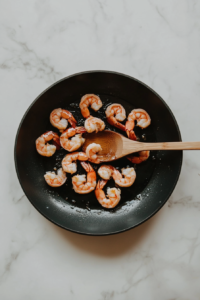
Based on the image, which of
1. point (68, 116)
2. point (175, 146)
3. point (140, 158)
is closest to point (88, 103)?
point (68, 116)

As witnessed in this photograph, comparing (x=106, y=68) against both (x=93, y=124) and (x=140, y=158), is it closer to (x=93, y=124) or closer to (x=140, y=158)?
(x=93, y=124)

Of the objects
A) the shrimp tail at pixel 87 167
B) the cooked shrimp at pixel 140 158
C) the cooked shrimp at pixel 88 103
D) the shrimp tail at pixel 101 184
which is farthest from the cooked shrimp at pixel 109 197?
the cooked shrimp at pixel 88 103

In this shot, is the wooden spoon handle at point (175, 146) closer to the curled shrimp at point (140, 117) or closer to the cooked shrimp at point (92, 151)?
the curled shrimp at point (140, 117)

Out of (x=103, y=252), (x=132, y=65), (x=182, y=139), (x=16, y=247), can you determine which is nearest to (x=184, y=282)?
(x=103, y=252)

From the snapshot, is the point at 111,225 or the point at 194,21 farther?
the point at 194,21

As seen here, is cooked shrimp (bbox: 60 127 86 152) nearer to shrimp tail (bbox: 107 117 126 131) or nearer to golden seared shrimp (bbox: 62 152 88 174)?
golden seared shrimp (bbox: 62 152 88 174)

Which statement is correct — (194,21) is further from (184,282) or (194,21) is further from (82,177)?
(184,282)

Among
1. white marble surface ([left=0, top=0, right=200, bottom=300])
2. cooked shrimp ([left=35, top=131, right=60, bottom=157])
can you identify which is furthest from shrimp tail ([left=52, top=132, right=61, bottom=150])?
white marble surface ([left=0, top=0, right=200, bottom=300])
